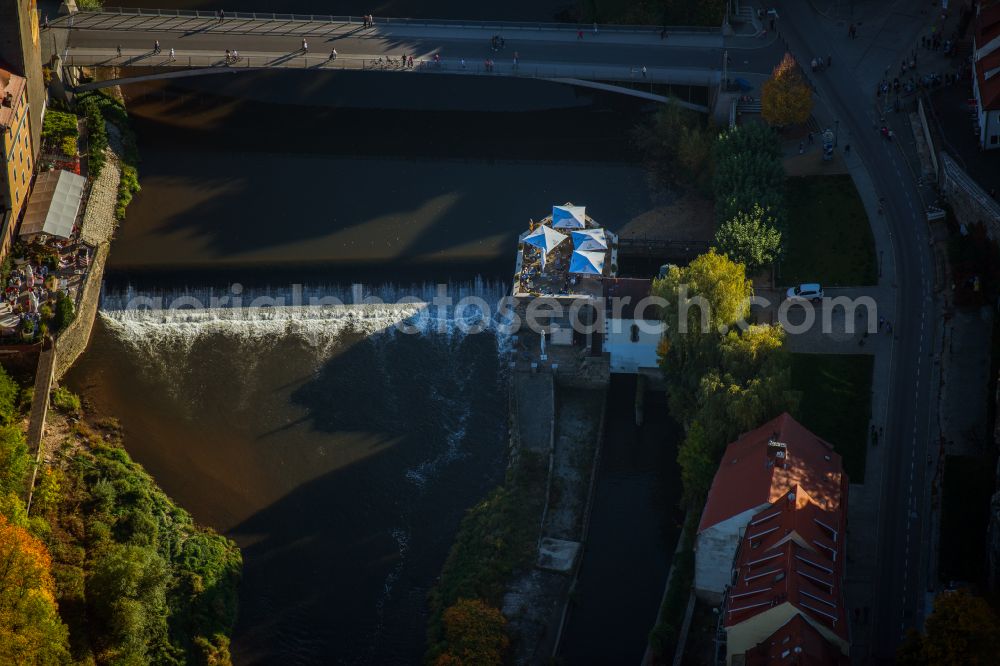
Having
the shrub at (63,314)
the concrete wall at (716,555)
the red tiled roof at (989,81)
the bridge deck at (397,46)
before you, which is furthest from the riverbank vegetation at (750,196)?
the shrub at (63,314)

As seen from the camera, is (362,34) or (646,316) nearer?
(646,316)

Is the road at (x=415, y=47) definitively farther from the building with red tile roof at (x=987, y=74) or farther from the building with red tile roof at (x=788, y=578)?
the building with red tile roof at (x=788, y=578)

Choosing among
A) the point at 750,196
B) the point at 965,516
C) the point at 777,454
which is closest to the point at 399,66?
the point at 750,196

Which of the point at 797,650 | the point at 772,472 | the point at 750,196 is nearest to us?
the point at 797,650

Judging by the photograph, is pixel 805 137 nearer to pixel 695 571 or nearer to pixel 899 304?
pixel 899 304

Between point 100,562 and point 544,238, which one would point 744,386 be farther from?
point 100,562

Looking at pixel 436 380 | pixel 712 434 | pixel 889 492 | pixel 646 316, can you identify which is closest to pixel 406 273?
pixel 436 380

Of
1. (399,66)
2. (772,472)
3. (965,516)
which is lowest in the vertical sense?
(965,516)
